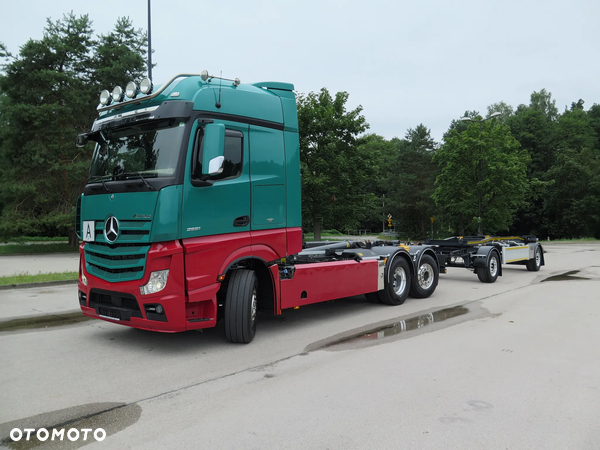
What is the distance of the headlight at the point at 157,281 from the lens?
17.8 ft

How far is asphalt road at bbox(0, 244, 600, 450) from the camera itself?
11.9 feet

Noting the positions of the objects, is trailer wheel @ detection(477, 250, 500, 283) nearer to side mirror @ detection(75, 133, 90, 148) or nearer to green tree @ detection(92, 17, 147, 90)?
side mirror @ detection(75, 133, 90, 148)

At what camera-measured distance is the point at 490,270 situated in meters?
13.3

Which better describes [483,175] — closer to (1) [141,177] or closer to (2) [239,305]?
(2) [239,305]

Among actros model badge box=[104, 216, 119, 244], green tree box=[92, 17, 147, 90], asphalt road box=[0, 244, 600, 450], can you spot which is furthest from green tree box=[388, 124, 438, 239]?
actros model badge box=[104, 216, 119, 244]

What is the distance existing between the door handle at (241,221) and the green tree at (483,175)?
101 ft

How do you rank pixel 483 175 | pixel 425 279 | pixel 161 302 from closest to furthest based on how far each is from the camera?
1. pixel 161 302
2. pixel 425 279
3. pixel 483 175

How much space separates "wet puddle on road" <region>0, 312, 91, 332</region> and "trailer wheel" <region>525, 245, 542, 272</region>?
14.8m

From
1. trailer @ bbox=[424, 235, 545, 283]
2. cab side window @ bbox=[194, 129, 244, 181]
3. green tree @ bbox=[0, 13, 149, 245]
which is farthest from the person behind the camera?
green tree @ bbox=[0, 13, 149, 245]

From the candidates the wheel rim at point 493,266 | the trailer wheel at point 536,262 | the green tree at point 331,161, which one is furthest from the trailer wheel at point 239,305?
the green tree at point 331,161

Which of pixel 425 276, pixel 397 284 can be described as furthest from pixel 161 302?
pixel 425 276

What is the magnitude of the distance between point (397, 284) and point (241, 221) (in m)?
4.75

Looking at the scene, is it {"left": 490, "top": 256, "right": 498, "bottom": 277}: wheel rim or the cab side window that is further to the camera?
{"left": 490, "top": 256, "right": 498, "bottom": 277}: wheel rim

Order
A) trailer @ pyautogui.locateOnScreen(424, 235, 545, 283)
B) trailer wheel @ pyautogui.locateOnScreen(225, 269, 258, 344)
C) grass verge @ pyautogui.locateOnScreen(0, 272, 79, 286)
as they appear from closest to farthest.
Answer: trailer wheel @ pyautogui.locateOnScreen(225, 269, 258, 344) → grass verge @ pyautogui.locateOnScreen(0, 272, 79, 286) → trailer @ pyautogui.locateOnScreen(424, 235, 545, 283)
